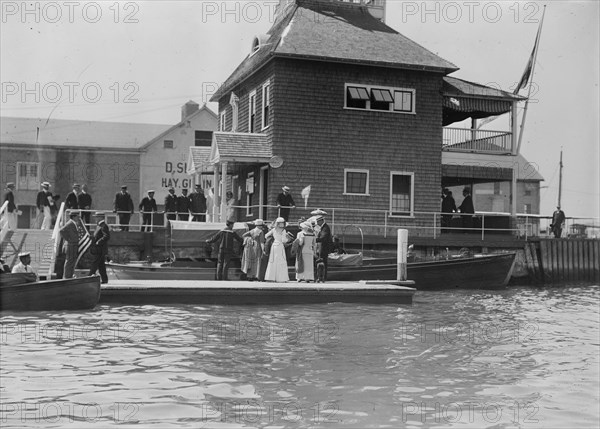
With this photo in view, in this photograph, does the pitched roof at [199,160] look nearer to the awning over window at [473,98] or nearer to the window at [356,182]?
the window at [356,182]

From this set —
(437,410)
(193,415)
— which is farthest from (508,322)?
(193,415)

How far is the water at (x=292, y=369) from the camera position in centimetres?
831

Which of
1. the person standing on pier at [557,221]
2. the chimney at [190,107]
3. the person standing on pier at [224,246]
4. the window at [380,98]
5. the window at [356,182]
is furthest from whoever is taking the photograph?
the chimney at [190,107]

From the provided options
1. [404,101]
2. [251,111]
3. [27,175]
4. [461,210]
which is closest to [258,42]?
[251,111]

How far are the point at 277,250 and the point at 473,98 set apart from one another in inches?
565

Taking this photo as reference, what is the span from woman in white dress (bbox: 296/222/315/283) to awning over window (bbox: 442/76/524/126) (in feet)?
41.2

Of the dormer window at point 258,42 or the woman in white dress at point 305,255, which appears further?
the dormer window at point 258,42

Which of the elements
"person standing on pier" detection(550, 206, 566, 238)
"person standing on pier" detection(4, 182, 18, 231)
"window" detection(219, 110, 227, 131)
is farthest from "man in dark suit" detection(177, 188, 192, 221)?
"person standing on pier" detection(550, 206, 566, 238)

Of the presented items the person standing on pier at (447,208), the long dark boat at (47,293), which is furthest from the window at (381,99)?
the long dark boat at (47,293)

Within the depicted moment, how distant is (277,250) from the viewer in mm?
19703

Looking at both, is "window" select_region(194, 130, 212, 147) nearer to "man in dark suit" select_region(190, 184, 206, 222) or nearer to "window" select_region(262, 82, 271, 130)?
"window" select_region(262, 82, 271, 130)

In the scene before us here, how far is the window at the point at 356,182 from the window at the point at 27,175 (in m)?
26.7

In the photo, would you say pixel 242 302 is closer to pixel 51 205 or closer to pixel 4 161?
pixel 51 205

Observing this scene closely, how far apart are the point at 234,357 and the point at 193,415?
3246mm
